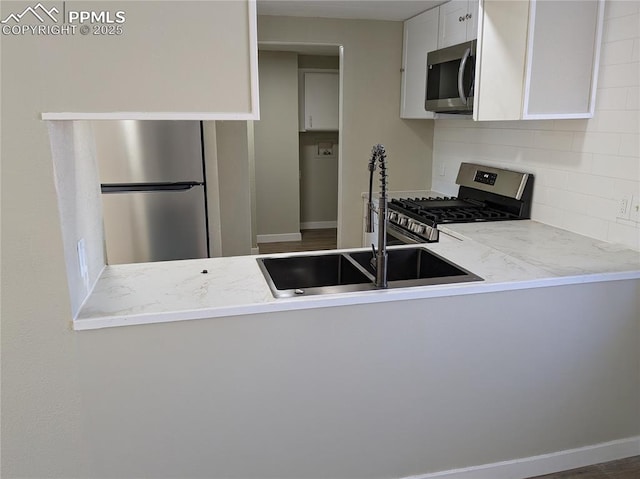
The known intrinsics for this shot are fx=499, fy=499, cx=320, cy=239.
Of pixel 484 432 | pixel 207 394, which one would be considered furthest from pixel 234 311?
pixel 484 432

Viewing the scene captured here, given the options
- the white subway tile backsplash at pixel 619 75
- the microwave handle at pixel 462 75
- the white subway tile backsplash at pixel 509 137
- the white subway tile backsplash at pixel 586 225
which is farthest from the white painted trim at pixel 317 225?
the white subway tile backsplash at pixel 619 75

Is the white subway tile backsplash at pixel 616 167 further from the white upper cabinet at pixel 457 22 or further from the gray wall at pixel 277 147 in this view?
the gray wall at pixel 277 147

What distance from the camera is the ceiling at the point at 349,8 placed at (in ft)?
11.3

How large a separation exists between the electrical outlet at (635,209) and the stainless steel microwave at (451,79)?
41.1 inches

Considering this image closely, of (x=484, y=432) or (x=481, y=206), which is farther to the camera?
(x=481, y=206)

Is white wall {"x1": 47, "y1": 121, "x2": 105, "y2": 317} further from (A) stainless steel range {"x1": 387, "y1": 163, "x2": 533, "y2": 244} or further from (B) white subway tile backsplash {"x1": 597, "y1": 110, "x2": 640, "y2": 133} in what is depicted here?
(B) white subway tile backsplash {"x1": 597, "y1": 110, "x2": 640, "y2": 133}

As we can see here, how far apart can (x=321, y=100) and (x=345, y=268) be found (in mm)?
4524

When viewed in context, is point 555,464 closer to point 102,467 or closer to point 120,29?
point 102,467

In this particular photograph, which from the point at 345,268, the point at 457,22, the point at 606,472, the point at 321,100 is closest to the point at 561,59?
the point at 457,22

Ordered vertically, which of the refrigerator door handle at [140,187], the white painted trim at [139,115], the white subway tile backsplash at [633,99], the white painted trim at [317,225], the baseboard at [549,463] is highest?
the white subway tile backsplash at [633,99]

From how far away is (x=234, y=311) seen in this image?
1.67 m

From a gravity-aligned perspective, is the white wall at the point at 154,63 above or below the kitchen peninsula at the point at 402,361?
above

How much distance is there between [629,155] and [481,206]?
1087 millimetres

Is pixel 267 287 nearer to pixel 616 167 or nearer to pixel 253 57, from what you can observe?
pixel 253 57
